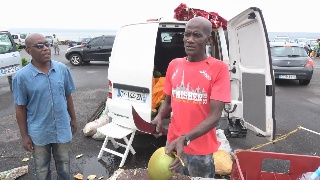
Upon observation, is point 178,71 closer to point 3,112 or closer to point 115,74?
point 115,74

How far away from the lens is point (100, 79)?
12.4m

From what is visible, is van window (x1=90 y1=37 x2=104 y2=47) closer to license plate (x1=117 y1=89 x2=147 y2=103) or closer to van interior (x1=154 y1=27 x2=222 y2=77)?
van interior (x1=154 y1=27 x2=222 y2=77)

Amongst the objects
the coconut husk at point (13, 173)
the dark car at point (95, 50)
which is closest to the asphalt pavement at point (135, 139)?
the coconut husk at point (13, 173)

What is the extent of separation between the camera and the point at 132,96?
4.20 meters

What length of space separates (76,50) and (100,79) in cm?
499

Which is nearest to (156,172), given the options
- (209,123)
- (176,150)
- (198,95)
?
(176,150)

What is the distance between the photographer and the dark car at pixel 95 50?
16.1 meters


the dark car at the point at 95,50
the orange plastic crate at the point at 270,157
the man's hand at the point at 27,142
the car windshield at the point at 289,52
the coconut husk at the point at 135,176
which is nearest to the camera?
the coconut husk at the point at 135,176

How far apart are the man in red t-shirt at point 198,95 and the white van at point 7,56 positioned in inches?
344

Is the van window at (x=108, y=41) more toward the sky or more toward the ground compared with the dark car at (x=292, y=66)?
more toward the sky

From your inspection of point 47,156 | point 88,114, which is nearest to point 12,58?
point 88,114

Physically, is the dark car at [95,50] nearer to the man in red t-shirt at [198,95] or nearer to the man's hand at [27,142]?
the man's hand at [27,142]

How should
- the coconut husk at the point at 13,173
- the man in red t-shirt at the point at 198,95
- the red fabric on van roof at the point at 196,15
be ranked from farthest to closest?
the red fabric on van roof at the point at 196,15
the coconut husk at the point at 13,173
the man in red t-shirt at the point at 198,95

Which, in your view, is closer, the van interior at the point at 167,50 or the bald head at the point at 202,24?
Answer: the bald head at the point at 202,24
